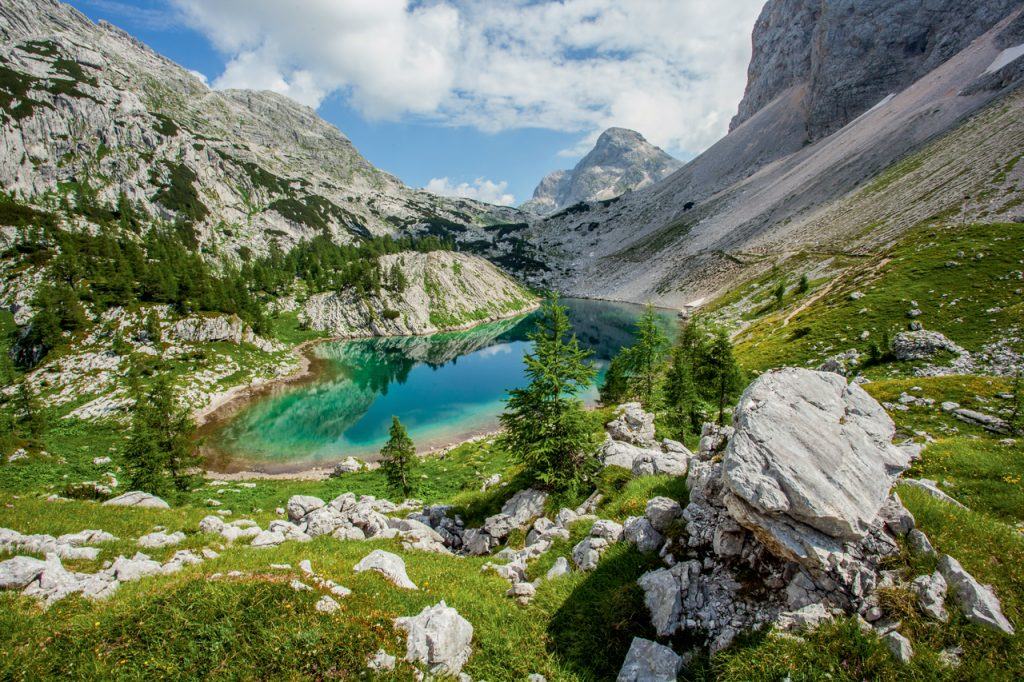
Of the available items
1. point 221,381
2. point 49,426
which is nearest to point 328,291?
point 221,381

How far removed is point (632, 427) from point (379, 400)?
46.5 metres

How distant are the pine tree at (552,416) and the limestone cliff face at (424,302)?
313 ft

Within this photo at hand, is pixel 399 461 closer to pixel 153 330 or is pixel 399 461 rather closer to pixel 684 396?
pixel 684 396

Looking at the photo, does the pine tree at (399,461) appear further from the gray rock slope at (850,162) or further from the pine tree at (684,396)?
the gray rock slope at (850,162)

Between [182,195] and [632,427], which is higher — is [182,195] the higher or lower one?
the higher one

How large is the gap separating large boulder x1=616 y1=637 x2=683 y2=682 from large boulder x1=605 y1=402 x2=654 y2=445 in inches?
675

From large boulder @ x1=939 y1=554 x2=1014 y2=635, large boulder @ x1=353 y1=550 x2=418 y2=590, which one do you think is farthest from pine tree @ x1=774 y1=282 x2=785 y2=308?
large boulder @ x1=353 y1=550 x2=418 y2=590

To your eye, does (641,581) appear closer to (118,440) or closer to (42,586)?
(42,586)

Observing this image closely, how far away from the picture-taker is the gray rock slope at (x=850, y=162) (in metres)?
82.3

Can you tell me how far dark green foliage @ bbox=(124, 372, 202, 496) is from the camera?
1019 inches

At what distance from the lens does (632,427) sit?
2842 centimetres

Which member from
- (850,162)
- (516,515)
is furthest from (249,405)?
(850,162)

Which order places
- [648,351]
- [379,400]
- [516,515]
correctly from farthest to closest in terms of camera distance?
1. [379,400]
2. [648,351]
3. [516,515]

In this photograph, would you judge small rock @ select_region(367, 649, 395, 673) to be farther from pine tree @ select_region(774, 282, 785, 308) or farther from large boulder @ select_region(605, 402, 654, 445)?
pine tree @ select_region(774, 282, 785, 308)
